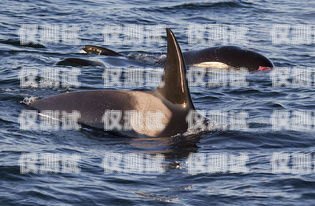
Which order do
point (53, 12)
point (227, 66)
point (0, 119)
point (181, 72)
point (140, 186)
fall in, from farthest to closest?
1. point (53, 12)
2. point (227, 66)
3. point (0, 119)
4. point (181, 72)
5. point (140, 186)

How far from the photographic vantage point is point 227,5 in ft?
81.4

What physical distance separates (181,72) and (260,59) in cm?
587

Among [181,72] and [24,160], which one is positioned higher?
[181,72]

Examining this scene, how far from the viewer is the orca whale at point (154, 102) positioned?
12.3 m

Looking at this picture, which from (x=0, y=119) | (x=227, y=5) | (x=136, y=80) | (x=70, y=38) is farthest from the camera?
(x=227, y=5)

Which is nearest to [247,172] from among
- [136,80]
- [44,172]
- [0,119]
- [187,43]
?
[44,172]

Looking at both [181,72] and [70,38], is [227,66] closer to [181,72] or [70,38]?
[70,38]

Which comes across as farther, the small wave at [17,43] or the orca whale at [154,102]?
the small wave at [17,43]

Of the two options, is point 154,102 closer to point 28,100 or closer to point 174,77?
point 174,77

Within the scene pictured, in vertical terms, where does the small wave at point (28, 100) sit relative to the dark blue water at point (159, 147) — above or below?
above

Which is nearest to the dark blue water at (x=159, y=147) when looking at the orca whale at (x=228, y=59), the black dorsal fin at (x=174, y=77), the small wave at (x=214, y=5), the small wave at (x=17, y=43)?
the small wave at (x=17, y=43)

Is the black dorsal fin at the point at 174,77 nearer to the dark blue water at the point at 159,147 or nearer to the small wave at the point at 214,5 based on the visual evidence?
the dark blue water at the point at 159,147

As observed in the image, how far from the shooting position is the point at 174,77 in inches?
486

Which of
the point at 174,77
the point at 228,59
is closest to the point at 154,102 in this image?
the point at 174,77
